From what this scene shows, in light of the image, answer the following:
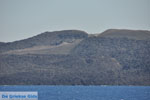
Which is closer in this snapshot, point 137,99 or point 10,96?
point 10,96

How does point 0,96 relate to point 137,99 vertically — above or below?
above

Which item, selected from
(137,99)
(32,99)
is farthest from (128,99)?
(32,99)

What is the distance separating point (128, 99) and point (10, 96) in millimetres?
67533

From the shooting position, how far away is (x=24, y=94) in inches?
3041

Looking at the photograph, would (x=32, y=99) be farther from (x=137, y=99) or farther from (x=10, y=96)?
(x=137, y=99)

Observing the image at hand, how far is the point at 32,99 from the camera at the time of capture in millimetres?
77312

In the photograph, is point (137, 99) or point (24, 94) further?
point (137, 99)

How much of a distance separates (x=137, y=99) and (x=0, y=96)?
6735cm

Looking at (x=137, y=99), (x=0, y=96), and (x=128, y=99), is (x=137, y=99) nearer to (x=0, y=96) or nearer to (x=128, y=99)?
(x=128, y=99)

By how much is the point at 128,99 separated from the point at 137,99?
105 inches

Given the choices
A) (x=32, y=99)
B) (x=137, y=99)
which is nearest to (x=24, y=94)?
(x=32, y=99)

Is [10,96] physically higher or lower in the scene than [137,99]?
higher

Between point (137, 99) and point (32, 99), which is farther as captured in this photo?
point (137, 99)

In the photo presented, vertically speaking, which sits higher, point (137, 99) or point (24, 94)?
point (24, 94)
